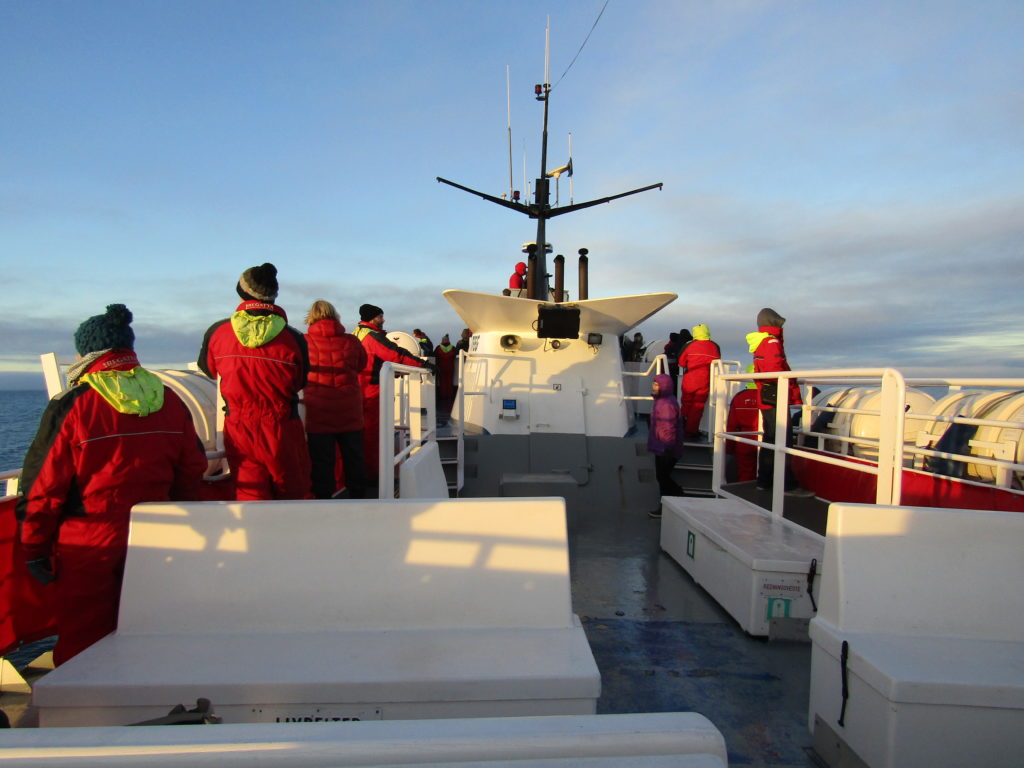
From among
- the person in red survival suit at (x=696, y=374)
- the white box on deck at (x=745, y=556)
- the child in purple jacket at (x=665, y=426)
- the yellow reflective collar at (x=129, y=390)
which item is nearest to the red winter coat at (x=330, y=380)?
the yellow reflective collar at (x=129, y=390)

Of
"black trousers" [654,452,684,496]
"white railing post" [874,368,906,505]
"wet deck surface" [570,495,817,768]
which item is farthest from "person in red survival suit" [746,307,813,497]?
"white railing post" [874,368,906,505]

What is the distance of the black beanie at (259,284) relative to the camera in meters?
3.33

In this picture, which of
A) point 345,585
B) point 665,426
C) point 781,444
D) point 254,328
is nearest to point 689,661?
point 781,444

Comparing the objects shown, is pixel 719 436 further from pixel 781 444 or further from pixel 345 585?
pixel 345 585

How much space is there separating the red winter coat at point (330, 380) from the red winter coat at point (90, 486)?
1.57 m

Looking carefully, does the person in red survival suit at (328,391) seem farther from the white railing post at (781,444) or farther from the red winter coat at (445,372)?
the red winter coat at (445,372)

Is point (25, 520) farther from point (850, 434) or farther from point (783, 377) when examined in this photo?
point (850, 434)

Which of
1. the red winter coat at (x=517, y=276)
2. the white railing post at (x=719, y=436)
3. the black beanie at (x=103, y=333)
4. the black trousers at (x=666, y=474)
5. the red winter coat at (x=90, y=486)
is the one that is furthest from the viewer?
the red winter coat at (x=517, y=276)

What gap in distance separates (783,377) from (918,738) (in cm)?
288

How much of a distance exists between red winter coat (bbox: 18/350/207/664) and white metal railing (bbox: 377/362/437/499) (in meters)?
1.02

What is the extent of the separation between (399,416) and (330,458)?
0.63 meters

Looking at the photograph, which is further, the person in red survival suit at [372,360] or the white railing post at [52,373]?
the person in red survival suit at [372,360]

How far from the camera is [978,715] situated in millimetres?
2146

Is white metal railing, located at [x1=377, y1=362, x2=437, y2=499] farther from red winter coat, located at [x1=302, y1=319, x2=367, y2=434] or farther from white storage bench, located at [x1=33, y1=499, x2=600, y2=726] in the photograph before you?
white storage bench, located at [x1=33, y1=499, x2=600, y2=726]
